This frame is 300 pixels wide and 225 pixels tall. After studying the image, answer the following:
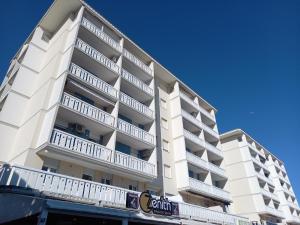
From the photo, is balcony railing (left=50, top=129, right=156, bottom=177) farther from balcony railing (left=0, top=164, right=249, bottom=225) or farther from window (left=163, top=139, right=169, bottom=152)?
window (left=163, top=139, right=169, bottom=152)

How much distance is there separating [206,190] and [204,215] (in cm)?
496

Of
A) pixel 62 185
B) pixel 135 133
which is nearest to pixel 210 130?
pixel 135 133

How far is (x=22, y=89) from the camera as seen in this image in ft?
60.3

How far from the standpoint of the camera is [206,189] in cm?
2412

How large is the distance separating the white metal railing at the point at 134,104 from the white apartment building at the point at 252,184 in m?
15.0

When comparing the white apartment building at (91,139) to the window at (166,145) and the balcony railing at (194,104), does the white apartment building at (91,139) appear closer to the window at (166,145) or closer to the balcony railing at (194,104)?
the window at (166,145)

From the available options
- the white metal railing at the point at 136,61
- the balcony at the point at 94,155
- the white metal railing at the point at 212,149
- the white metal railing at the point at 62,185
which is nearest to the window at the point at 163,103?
the white metal railing at the point at 136,61

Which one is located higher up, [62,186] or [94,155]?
[94,155]

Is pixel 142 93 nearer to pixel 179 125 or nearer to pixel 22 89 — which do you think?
pixel 179 125

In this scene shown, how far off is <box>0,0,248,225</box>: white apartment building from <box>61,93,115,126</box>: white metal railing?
8cm

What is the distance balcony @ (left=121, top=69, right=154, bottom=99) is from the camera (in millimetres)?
22656

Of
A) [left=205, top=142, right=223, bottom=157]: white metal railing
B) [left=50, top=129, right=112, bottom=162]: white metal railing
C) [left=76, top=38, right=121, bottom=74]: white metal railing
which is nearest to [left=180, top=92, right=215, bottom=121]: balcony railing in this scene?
[left=205, top=142, right=223, bottom=157]: white metal railing

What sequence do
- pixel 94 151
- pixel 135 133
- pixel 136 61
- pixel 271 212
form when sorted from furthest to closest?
1. pixel 271 212
2. pixel 136 61
3. pixel 135 133
4. pixel 94 151

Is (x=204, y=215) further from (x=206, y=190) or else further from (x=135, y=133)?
(x=135, y=133)
